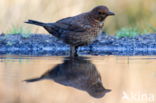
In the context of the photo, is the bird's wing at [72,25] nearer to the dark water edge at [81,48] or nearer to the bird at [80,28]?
the bird at [80,28]

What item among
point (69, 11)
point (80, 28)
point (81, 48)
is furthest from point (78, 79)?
point (69, 11)

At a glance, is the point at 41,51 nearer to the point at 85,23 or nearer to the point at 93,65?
the point at 85,23

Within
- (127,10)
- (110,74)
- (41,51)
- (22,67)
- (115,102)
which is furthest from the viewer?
(127,10)

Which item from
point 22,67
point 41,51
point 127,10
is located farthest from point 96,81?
point 127,10

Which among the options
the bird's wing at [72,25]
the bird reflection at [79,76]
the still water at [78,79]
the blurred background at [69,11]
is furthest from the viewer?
the blurred background at [69,11]

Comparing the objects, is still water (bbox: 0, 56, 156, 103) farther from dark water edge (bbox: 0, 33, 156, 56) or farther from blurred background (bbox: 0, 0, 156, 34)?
blurred background (bbox: 0, 0, 156, 34)

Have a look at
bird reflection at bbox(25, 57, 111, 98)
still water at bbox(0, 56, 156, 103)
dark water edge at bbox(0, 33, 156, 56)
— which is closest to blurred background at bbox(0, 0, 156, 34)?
dark water edge at bbox(0, 33, 156, 56)

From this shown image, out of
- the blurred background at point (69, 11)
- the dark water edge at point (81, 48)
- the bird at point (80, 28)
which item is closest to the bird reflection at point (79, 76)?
the bird at point (80, 28)

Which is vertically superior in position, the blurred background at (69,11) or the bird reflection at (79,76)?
the blurred background at (69,11)
